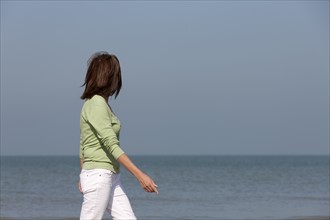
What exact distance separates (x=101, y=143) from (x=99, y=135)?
8 centimetres

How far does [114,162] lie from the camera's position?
182 inches

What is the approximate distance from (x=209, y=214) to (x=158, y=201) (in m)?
3.42

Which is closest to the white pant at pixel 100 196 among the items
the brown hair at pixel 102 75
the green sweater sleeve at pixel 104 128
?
the green sweater sleeve at pixel 104 128

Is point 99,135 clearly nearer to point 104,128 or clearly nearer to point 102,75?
point 104,128

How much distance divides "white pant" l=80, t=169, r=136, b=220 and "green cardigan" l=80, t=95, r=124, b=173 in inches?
1.9

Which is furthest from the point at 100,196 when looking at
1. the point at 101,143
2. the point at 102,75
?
the point at 102,75

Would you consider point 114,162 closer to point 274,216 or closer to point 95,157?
point 95,157

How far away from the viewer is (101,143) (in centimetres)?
462

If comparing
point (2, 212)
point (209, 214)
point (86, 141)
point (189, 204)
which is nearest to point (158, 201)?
point (189, 204)

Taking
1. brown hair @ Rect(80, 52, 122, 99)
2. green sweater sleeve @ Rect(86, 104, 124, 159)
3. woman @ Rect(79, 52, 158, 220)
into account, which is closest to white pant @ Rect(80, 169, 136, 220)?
woman @ Rect(79, 52, 158, 220)

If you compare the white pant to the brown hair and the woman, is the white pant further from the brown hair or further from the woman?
the brown hair

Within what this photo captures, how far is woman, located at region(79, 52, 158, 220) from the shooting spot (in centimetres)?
454

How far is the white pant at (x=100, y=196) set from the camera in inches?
179

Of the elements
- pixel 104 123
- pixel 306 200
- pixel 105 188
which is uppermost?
pixel 104 123
